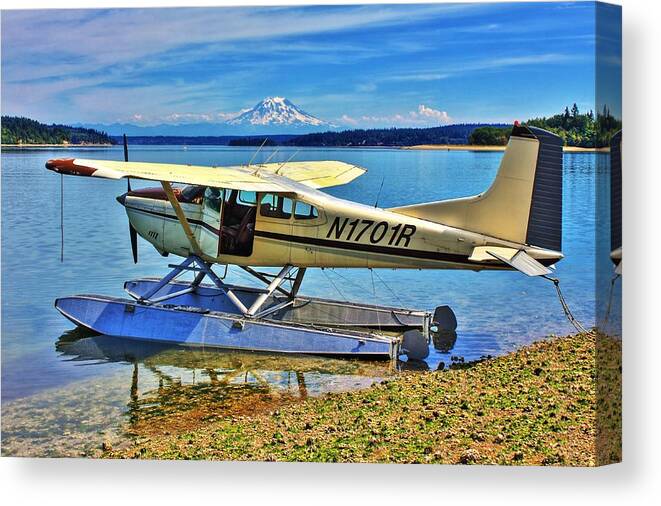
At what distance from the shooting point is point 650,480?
8945mm

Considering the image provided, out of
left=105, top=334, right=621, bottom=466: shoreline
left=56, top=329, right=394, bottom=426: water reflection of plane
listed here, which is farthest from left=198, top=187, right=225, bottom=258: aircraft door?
left=105, top=334, right=621, bottom=466: shoreline

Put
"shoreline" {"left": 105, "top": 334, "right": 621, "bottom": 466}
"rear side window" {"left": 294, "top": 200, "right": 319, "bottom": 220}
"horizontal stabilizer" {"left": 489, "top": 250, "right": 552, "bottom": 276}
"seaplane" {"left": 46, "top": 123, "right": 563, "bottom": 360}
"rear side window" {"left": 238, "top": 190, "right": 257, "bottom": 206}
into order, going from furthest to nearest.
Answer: "rear side window" {"left": 238, "top": 190, "right": 257, "bottom": 206} < "rear side window" {"left": 294, "top": 200, "right": 319, "bottom": 220} < "seaplane" {"left": 46, "top": 123, "right": 563, "bottom": 360} < "horizontal stabilizer" {"left": 489, "top": 250, "right": 552, "bottom": 276} < "shoreline" {"left": 105, "top": 334, "right": 621, "bottom": 466}

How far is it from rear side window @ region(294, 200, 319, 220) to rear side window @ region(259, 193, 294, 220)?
0.08 metres

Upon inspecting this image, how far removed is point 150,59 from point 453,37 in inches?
144

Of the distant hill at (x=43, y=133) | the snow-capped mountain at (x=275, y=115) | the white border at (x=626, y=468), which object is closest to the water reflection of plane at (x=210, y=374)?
the white border at (x=626, y=468)

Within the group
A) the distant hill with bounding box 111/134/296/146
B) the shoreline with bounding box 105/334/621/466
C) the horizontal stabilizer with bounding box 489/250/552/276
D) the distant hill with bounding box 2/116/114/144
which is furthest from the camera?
the distant hill with bounding box 111/134/296/146

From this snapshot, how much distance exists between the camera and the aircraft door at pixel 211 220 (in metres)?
12.7

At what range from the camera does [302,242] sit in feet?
40.9

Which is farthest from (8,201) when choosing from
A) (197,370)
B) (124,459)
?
(124,459)

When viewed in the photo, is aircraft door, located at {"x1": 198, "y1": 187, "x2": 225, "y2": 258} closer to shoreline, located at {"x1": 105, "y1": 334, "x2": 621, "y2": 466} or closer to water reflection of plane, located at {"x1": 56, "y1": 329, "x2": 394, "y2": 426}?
water reflection of plane, located at {"x1": 56, "y1": 329, "x2": 394, "y2": 426}

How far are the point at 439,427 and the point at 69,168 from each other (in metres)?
4.90

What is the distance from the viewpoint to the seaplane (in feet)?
36.3

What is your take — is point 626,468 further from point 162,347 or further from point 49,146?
point 49,146

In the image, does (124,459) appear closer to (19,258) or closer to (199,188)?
(199,188)
